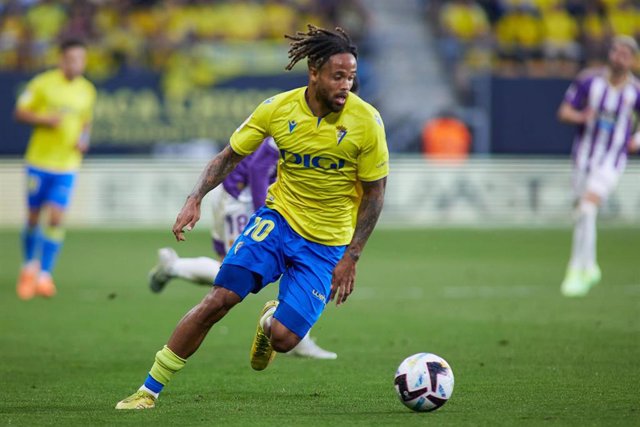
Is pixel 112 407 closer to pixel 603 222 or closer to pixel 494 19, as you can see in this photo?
pixel 603 222

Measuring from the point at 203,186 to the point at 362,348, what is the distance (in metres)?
3.34

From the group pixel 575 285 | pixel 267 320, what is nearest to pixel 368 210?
pixel 267 320

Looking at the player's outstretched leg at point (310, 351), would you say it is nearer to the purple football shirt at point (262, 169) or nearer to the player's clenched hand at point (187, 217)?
the purple football shirt at point (262, 169)

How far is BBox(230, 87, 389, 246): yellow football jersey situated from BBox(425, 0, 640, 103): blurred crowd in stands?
1920cm

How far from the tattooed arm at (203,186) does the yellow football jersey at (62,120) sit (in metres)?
7.68

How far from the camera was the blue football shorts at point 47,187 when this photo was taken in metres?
→ 14.7

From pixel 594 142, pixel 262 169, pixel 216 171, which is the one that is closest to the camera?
pixel 216 171

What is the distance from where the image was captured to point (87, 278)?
16.2 meters

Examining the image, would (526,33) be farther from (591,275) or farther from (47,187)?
(47,187)

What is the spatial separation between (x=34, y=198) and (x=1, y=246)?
6.45 meters

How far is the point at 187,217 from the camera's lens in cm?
719

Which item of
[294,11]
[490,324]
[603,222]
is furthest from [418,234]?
[490,324]

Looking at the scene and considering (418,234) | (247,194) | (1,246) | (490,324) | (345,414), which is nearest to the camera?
(345,414)

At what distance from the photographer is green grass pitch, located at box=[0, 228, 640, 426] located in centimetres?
712
